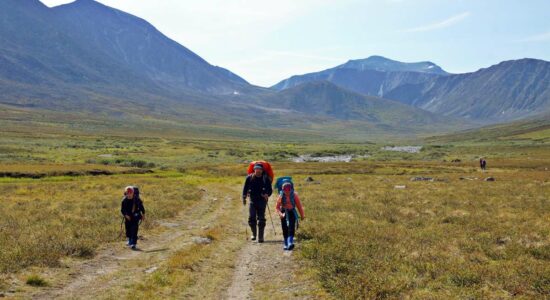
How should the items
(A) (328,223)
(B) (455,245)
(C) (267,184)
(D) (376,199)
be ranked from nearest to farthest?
(B) (455,245)
(C) (267,184)
(A) (328,223)
(D) (376,199)

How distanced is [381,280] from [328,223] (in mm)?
9276

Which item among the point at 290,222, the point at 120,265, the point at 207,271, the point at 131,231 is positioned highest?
the point at 290,222

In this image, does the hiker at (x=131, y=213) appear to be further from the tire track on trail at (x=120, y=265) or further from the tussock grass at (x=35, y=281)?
the tussock grass at (x=35, y=281)

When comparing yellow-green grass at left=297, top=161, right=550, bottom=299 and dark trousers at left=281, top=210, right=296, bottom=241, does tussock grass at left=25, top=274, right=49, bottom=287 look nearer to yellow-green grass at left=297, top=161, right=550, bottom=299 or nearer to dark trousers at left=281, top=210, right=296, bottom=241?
yellow-green grass at left=297, top=161, right=550, bottom=299

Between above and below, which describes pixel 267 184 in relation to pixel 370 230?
above

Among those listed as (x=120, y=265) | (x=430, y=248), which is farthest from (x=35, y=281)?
(x=430, y=248)

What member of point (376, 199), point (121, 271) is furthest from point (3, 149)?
point (121, 271)

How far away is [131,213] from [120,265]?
136 inches

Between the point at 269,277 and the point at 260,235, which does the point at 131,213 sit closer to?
the point at 260,235

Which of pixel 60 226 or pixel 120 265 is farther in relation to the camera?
pixel 60 226

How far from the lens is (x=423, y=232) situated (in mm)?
17750

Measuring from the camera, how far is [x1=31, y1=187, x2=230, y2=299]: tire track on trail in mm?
10977

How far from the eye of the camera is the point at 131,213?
17.1 meters

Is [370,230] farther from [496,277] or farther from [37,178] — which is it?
[37,178]
